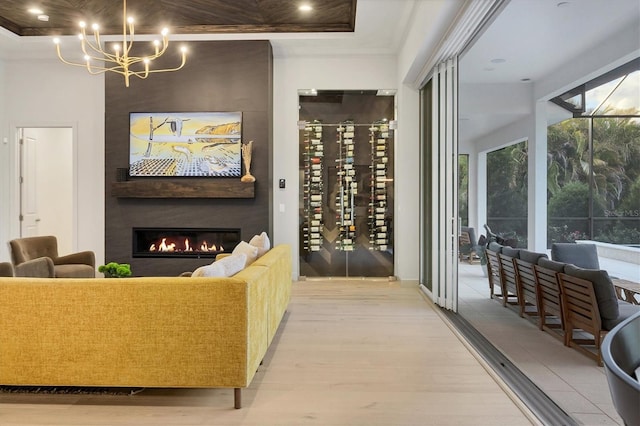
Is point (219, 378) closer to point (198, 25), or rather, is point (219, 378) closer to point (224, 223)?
point (224, 223)

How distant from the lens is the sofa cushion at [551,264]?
3.28 m

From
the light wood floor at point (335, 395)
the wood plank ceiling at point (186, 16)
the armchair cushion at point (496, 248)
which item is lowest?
the light wood floor at point (335, 395)

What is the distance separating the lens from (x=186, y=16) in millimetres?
5035

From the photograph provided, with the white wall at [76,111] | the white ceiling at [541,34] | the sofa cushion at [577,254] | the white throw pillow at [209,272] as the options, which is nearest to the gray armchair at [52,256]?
the white wall at [76,111]

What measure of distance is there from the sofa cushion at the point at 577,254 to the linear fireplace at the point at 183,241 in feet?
12.0

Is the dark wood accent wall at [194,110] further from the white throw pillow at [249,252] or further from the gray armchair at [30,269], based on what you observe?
the white throw pillow at [249,252]

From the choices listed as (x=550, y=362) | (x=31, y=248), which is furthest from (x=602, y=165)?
(x=31, y=248)

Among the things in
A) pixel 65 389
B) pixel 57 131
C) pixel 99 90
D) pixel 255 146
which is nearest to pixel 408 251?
pixel 255 146

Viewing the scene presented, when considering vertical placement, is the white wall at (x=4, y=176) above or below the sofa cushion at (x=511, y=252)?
above

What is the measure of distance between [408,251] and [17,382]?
15.1ft

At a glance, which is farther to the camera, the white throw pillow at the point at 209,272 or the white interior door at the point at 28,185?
the white interior door at the point at 28,185

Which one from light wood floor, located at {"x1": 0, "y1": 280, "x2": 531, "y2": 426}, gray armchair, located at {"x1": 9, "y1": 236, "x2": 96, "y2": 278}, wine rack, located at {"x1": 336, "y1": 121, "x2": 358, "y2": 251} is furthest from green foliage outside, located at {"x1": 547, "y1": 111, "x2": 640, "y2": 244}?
gray armchair, located at {"x1": 9, "y1": 236, "x2": 96, "y2": 278}

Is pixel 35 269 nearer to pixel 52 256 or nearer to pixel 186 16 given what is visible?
pixel 52 256

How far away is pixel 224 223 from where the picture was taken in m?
5.56
